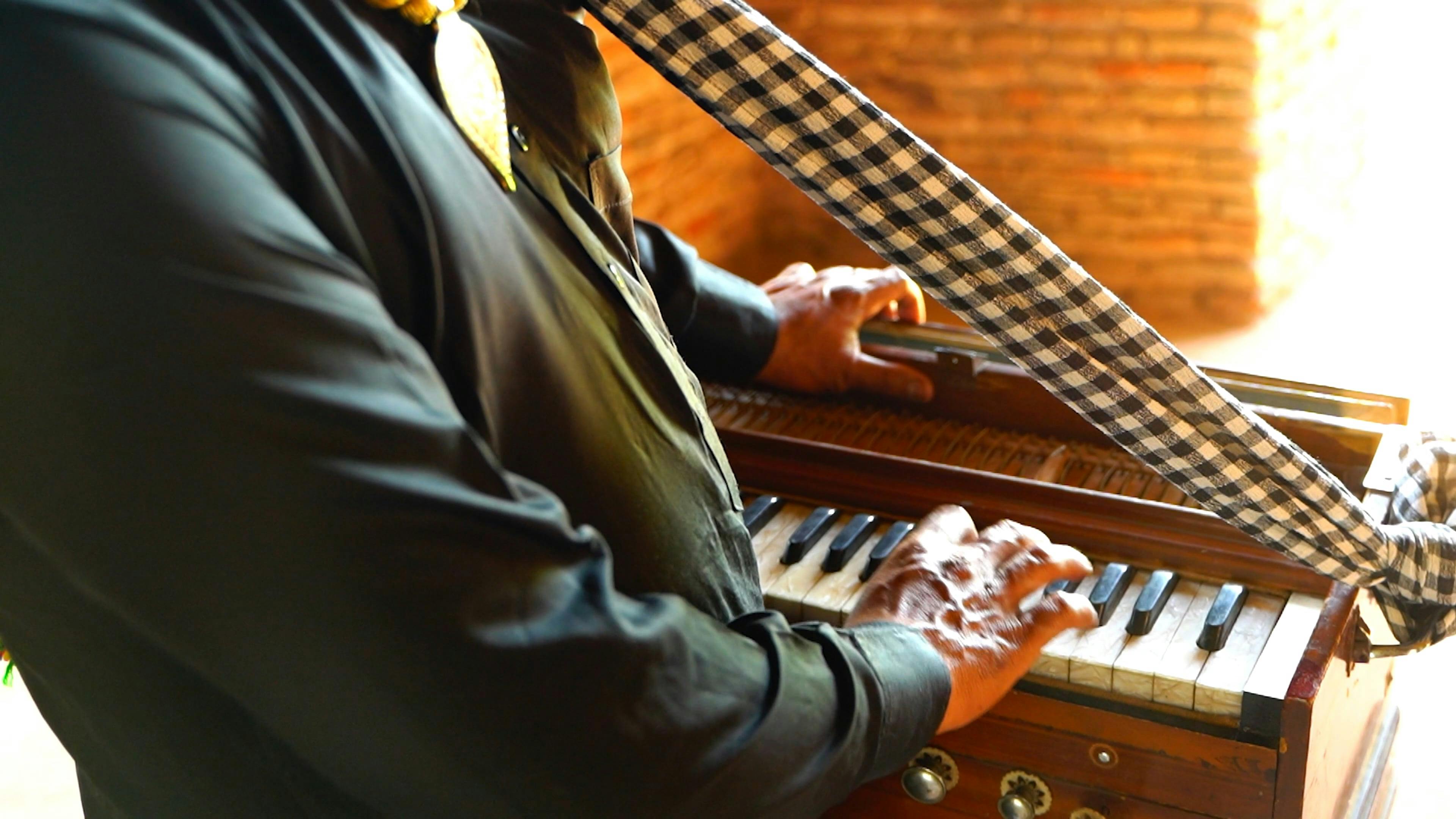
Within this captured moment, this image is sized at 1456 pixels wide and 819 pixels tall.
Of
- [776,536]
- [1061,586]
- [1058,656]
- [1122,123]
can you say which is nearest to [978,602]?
[1058,656]

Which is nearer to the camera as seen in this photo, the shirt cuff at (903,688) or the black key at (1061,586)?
the shirt cuff at (903,688)

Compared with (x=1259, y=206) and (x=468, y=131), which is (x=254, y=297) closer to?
(x=468, y=131)

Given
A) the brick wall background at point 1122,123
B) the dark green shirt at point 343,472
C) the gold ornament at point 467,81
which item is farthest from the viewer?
the brick wall background at point 1122,123

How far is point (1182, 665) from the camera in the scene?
120 centimetres

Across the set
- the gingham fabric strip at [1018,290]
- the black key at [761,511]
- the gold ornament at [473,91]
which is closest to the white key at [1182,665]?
the gingham fabric strip at [1018,290]

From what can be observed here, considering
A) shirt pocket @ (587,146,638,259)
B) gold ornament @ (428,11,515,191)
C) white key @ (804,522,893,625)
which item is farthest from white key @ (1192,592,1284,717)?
gold ornament @ (428,11,515,191)

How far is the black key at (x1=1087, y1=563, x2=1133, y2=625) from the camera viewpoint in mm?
1276

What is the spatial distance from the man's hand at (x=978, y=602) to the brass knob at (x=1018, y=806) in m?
0.24

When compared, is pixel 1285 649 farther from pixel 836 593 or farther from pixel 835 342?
pixel 835 342

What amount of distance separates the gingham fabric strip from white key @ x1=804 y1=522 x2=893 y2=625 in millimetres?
287

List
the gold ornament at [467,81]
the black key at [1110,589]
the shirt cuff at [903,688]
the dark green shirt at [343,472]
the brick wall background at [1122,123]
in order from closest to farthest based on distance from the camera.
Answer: the dark green shirt at [343,472]
the gold ornament at [467,81]
the shirt cuff at [903,688]
the black key at [1110,589]
the brick wall background at [1122,123]

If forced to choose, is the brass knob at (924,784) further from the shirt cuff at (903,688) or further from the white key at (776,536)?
the shirt cuff at (903,688)

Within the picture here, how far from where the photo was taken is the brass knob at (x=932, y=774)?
1348mm

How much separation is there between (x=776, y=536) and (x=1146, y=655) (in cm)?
43
